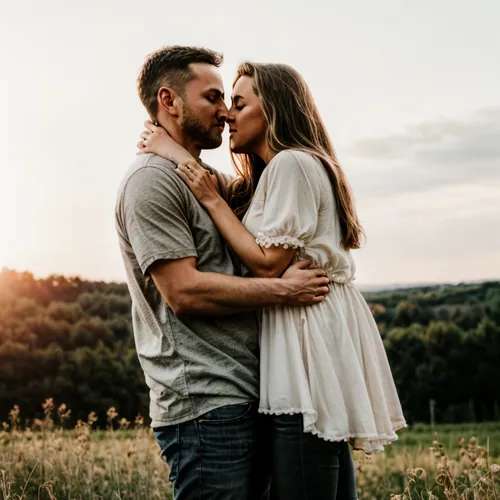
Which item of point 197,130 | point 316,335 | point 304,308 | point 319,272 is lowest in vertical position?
point 316,335

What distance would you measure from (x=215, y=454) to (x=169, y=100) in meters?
1.60

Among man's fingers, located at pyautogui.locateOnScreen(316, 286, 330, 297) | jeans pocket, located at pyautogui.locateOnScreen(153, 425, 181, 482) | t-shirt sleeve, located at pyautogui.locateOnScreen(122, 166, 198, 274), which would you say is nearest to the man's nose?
t-shirt sleeve, located at pyautogui.locateOnScreen(122, 166, 198, 274)

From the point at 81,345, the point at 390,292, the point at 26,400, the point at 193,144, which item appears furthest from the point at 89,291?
the point at 193,144

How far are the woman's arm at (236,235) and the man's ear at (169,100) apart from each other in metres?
0.43

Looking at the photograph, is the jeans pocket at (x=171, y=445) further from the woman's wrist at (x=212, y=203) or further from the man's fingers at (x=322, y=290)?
the woman's wrist at (x=212, y=203)

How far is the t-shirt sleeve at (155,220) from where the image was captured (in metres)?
2.72

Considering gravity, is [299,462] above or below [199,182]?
below

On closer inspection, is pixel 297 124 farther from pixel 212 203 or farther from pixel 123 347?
pixel 123 347

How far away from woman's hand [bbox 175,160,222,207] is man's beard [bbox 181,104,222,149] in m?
0.36

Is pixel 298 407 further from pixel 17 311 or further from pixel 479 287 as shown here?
pixel 479 287

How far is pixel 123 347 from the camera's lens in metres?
12.5

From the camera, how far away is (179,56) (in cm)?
328

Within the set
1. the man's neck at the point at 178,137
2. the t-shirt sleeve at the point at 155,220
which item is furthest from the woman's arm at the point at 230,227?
the man's neck at the point at 178,137

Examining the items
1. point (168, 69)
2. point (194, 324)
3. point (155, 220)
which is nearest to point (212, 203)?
point (155, 220)
